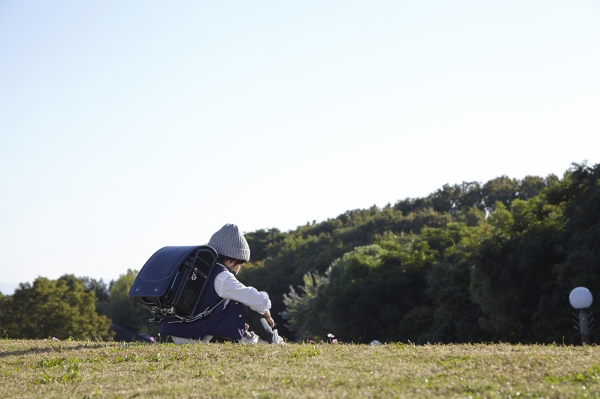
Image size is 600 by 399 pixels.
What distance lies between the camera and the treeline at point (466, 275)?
2959 cm

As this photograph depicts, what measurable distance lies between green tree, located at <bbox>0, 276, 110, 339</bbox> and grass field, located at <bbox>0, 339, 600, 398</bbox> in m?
47.3

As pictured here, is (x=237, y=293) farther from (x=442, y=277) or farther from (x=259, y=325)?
(x=442, y=277)

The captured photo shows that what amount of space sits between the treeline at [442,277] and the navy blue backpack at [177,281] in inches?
154

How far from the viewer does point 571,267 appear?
28031 mm

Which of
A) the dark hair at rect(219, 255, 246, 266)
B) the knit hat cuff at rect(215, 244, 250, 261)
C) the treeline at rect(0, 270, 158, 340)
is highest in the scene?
the knit hat cuff at rect(215, 244, 250, 261)

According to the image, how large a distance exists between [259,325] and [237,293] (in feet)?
2.65

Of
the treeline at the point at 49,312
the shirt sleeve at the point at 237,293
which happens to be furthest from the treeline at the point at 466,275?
the shirt sleeve at the point at 237,293

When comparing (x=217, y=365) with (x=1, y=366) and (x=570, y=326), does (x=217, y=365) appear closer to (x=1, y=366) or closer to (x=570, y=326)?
(x=1, y=366)

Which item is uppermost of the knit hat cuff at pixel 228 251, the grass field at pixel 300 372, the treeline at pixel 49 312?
the knit hat cuff at pixel 228 251

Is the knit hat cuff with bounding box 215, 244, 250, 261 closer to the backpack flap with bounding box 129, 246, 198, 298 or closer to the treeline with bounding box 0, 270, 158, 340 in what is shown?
the backpack flap with bounding box 129, 246, 198, 298

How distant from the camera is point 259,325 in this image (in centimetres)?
922

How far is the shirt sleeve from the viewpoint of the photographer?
28.2ft

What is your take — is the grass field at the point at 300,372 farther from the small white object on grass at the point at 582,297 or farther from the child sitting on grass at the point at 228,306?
the small white object on grass at the point at 582,297

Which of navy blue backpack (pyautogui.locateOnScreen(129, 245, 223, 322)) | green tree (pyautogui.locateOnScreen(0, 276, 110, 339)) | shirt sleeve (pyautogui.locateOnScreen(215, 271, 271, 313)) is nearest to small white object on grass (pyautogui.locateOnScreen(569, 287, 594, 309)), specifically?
shirt sleeve (pyautogui.locateOnScreen(215, 271, 271, 313))
